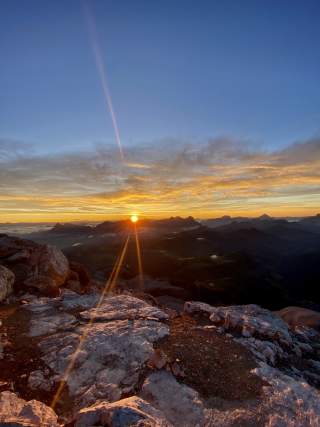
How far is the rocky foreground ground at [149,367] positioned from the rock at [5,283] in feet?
0.62

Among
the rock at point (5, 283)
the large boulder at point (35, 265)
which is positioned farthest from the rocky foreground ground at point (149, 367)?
the large boulder at point (35, 265)

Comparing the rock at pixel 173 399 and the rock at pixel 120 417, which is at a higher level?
the rock at pixel 120 417

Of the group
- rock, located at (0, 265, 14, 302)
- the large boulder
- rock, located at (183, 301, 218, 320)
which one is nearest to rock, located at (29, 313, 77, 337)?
rock, located at (0, 265, 14, 302)

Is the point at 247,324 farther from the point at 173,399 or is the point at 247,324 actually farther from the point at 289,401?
the point at 173,399

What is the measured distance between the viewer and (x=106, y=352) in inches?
456

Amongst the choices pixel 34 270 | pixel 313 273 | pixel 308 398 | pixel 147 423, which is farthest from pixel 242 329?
pixel 313 273

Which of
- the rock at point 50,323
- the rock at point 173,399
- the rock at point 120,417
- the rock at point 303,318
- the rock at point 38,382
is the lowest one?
the rock at point 303,318

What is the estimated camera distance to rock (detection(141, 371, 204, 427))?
335 inches

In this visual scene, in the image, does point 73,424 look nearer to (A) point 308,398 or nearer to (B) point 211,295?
(A) point 308,398

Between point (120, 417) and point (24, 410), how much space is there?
3173 millimetres

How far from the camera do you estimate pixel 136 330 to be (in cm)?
1339

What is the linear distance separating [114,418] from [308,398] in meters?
7.15

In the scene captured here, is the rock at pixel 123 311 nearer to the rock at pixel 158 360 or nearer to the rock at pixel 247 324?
the rock at pixel 247 324

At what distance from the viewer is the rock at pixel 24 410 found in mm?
7462
